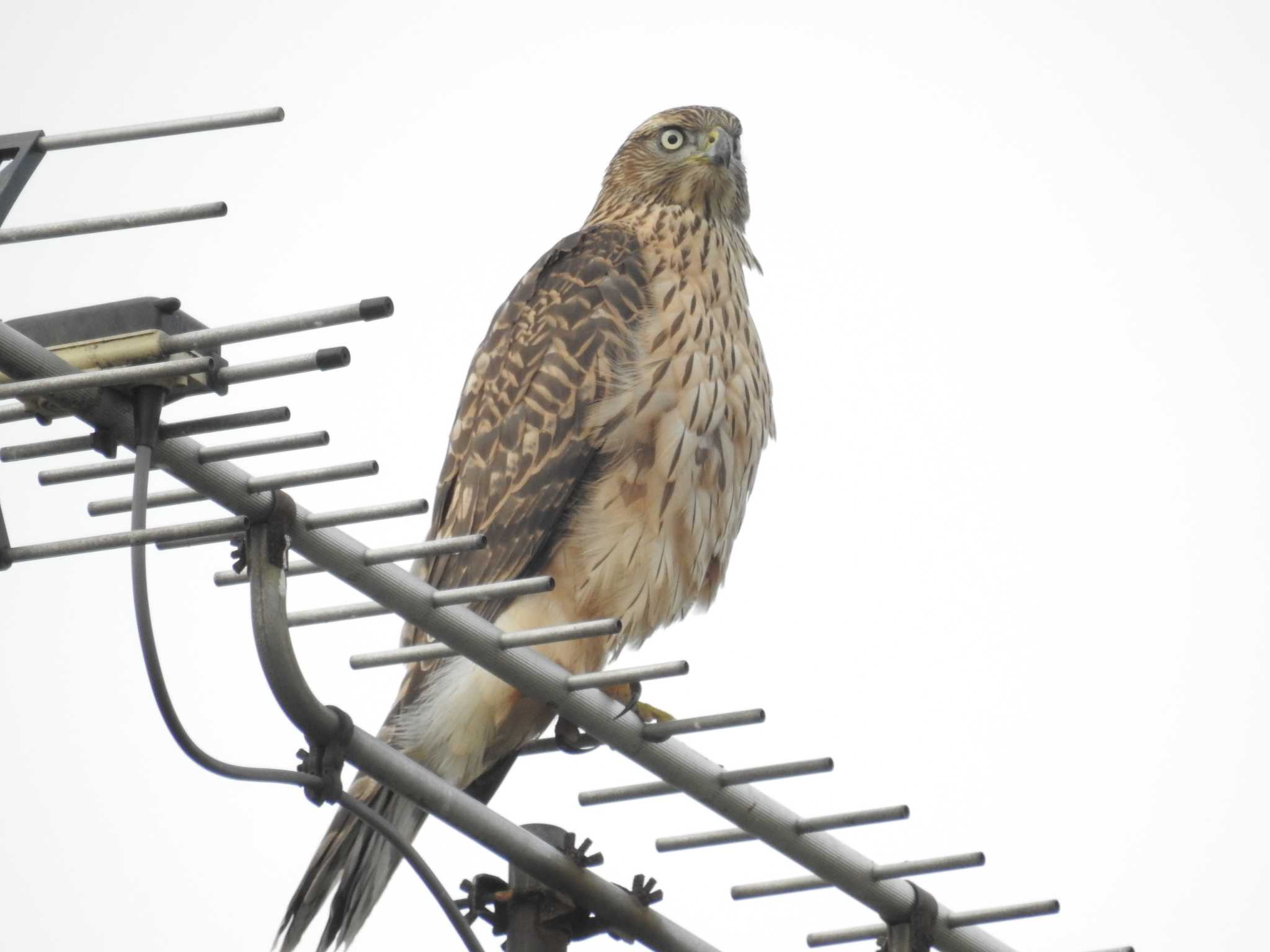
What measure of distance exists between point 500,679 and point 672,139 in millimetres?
3947

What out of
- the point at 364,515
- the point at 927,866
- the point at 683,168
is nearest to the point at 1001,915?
the point at 927,866

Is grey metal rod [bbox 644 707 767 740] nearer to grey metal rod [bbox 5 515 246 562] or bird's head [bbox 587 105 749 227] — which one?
grey metal rod [bbox 5 515 246 562]

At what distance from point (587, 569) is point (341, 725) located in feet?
8.27

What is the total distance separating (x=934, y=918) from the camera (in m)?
4.05

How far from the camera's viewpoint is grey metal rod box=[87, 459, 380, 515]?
2945 millimetres

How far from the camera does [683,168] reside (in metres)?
7.12

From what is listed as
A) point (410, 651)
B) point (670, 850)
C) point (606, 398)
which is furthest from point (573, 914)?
point (606, 398)

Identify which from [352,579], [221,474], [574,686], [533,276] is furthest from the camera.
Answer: [533,276]

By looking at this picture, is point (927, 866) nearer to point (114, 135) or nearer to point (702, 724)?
point (702, 724)

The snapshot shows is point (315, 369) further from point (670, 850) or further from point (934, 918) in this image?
point (934, 918)

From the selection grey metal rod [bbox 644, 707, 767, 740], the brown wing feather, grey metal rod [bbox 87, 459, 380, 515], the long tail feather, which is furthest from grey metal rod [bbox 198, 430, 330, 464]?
the brown wing feather

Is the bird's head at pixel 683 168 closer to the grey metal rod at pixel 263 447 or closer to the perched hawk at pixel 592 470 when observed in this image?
the perched hawk at pixel 592 470

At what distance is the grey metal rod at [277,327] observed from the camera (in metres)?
2.65

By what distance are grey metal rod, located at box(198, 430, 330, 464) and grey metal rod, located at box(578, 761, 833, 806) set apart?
115cm
